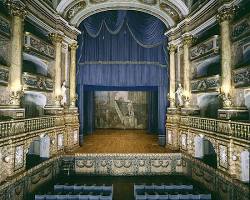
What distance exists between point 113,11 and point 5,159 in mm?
11118

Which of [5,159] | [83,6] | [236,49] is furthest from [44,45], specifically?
[236,49]

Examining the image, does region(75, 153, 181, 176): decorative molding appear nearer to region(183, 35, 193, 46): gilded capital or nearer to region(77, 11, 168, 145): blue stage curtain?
region(77, 11, 168, 145): blue stage curtain

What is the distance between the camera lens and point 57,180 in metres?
10.9

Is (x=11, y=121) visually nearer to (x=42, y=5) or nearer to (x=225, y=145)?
(x=42, y=5)

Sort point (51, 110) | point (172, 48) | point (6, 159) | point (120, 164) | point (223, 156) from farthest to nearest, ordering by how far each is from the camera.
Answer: point (172, 48) → point (51, 110) → point (120, 164) → point (223, 156) → point (6, 159)

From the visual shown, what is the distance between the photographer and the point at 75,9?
1323 centimetres

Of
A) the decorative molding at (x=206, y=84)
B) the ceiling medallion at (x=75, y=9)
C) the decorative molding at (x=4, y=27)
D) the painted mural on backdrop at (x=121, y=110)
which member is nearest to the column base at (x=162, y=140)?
the decorative molding at (x=206, y=84)

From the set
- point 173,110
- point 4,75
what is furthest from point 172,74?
point 4,75

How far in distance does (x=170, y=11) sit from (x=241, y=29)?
5.64 meters

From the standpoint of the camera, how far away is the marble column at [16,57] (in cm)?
890

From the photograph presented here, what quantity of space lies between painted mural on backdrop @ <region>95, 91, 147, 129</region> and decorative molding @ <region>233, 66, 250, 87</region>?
13.0 meters

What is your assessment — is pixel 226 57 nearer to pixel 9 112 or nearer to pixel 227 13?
pixel 227 13

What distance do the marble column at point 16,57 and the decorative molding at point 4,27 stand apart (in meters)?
0.18

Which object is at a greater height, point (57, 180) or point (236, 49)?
point (236, 49)
